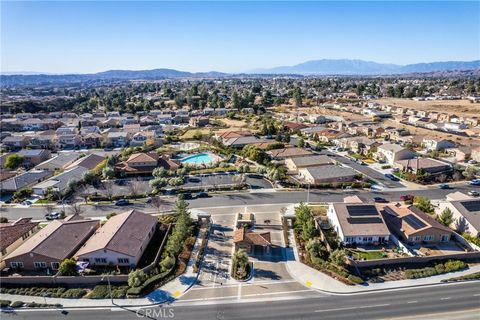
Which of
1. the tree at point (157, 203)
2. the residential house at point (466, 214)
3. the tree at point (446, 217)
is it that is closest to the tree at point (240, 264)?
the tree at point (157, 203)

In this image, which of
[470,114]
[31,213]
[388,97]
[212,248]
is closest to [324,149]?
[212,248]

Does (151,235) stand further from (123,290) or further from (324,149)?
(324,149)

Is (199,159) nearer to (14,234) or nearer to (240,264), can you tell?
(14,234)

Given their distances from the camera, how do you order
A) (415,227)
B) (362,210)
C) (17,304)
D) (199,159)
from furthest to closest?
(199,159) < (362,210) < (415,227) < (17,304)

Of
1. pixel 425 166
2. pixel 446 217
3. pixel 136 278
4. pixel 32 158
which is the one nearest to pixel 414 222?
pixel 446 217

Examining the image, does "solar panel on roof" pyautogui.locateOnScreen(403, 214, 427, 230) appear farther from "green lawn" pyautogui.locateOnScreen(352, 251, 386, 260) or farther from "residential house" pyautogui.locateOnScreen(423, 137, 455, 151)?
"residential house" pyautogui.locateOnScreen(423, 137, 455, 151)
